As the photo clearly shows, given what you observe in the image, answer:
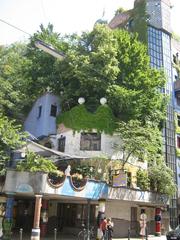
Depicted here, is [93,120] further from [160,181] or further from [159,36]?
[159,36]

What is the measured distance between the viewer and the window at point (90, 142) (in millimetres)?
29219

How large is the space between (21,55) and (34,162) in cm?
2723

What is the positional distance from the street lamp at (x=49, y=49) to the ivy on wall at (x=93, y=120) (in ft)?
16.7

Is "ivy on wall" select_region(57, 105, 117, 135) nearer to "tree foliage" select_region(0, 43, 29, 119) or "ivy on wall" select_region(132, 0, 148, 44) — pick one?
"tree foliage" select_region(0, 43, 29, 119)

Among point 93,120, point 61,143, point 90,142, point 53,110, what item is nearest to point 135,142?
point 90,142

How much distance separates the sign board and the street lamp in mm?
10881

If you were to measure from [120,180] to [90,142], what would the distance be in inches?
273

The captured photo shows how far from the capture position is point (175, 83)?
130ft

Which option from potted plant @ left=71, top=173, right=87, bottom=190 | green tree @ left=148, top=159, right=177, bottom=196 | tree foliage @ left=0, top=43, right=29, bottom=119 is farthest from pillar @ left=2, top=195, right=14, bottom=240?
tree foliage @ left=0, top=43, right=29, bottom=119

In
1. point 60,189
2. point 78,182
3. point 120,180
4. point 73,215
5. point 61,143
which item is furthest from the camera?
point 61,143

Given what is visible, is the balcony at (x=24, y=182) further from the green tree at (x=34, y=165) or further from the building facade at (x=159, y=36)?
the building facade at (x=159, y=36)

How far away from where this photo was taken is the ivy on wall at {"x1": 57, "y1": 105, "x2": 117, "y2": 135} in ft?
96.1

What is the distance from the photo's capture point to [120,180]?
23.3 meters

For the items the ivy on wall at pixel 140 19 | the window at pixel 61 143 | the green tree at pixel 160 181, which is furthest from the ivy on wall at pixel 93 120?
the ivy on wall at pixel 140 19
